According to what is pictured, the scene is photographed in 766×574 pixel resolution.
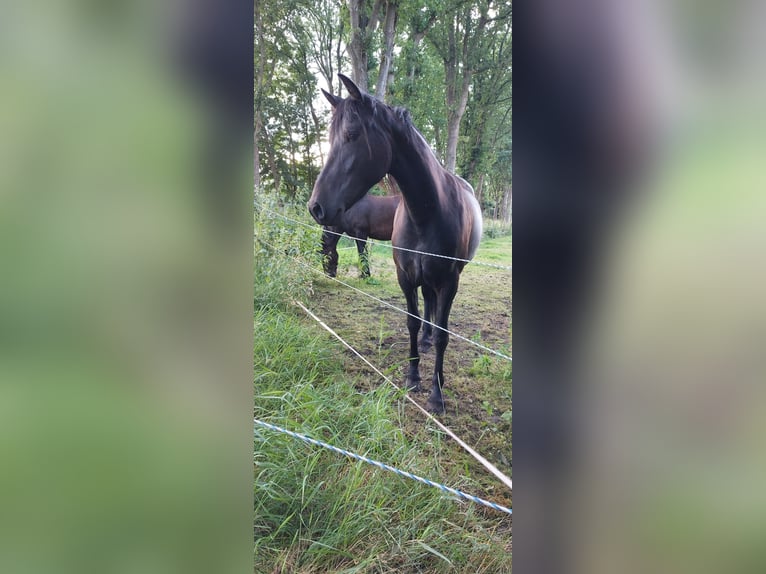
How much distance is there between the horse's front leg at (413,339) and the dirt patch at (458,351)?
0.02 meters

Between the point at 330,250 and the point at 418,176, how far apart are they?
13.9 inches

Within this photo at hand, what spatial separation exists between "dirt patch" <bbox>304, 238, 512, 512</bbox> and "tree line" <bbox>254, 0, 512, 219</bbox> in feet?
0.84

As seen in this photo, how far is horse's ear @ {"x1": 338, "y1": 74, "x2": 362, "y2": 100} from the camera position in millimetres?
1299

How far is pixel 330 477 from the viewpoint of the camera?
1.29m

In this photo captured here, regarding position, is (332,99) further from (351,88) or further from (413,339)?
(413,339)
